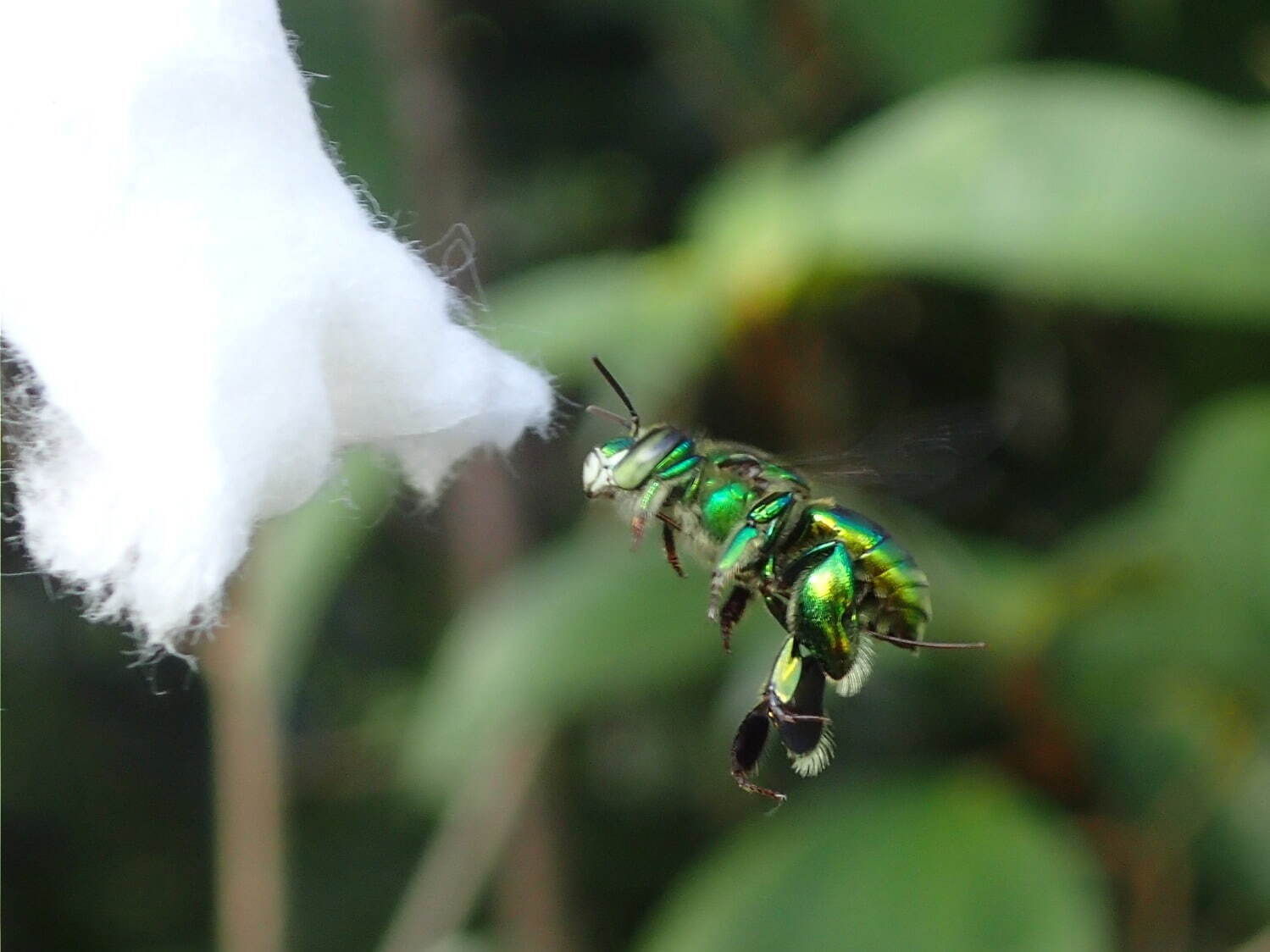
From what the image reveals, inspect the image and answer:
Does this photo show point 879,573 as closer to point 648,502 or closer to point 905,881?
point 648,502

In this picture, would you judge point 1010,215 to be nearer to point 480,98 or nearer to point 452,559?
point 452,559

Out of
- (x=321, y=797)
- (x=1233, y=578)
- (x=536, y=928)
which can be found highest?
(x=1233, y=578)

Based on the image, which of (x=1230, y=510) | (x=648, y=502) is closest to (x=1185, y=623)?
(x=1230, y=510)

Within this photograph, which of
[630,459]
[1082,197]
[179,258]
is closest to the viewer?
[179,258]

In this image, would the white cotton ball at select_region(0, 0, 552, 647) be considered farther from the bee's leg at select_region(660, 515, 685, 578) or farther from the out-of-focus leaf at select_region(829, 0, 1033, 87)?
the out-of-focus leaf at select_region(829, 0, 1033, 87)

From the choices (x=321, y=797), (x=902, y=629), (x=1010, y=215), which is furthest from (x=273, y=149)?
(x=321, y=797)

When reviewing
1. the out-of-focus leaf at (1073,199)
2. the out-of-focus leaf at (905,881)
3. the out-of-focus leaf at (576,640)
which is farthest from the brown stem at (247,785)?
the out-of-focus leaf at (1073,199)
